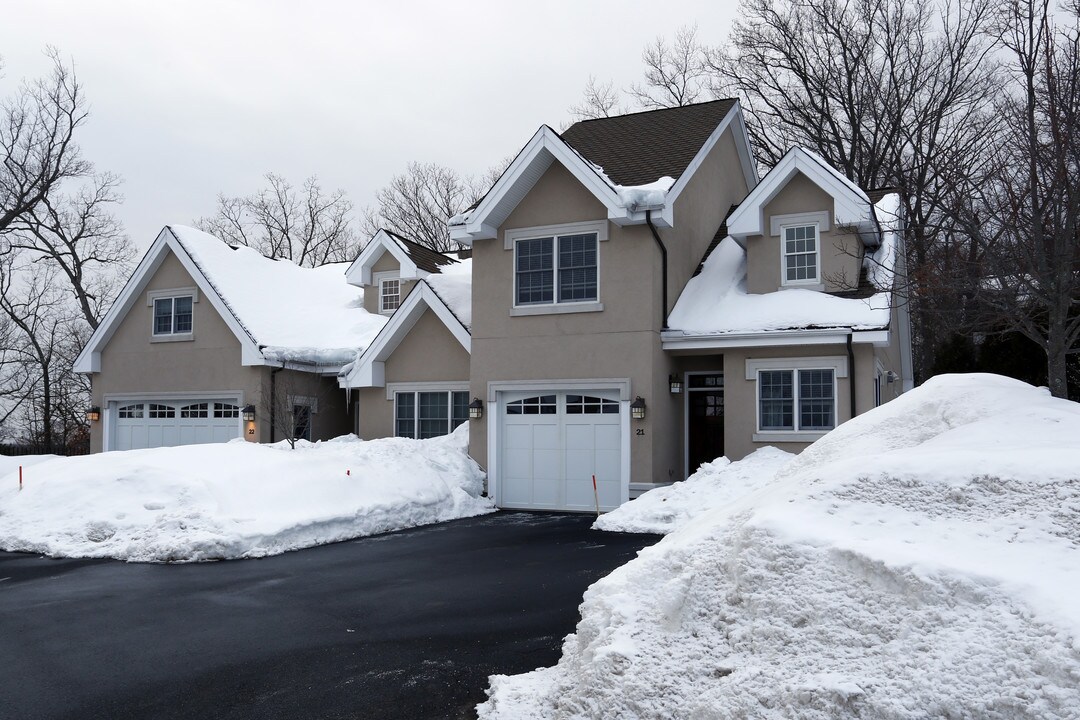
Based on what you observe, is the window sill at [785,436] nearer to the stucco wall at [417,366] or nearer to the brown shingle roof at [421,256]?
the stucco wall at [417,366]

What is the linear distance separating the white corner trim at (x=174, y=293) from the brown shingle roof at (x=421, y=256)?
5.13 m

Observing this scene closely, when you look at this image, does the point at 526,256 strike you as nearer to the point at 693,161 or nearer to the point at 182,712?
the point at 693,161

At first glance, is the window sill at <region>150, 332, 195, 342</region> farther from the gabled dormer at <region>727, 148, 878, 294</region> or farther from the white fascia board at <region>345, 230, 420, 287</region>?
the gabled dormer at <region>727, 148, 878, 294</region>

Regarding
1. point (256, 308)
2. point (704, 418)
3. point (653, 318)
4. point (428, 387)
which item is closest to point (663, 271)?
point (653, 318)

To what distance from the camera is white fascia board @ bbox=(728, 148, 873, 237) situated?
1628 centimetres

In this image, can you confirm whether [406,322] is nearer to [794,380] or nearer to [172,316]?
[172,316]

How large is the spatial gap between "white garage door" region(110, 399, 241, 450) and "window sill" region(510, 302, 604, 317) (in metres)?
8.25

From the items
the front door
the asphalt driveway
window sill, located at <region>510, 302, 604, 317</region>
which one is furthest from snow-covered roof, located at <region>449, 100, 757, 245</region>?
the asphalt driveway

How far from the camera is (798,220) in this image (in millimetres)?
17000

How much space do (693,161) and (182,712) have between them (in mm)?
14544

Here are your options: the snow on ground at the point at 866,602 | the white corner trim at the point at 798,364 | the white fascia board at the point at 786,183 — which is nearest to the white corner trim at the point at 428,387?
the white corner trim at the point at 798,364

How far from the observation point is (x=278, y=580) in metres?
10.1

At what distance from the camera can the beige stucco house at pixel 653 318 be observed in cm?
1589

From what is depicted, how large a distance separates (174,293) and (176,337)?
1.22m
